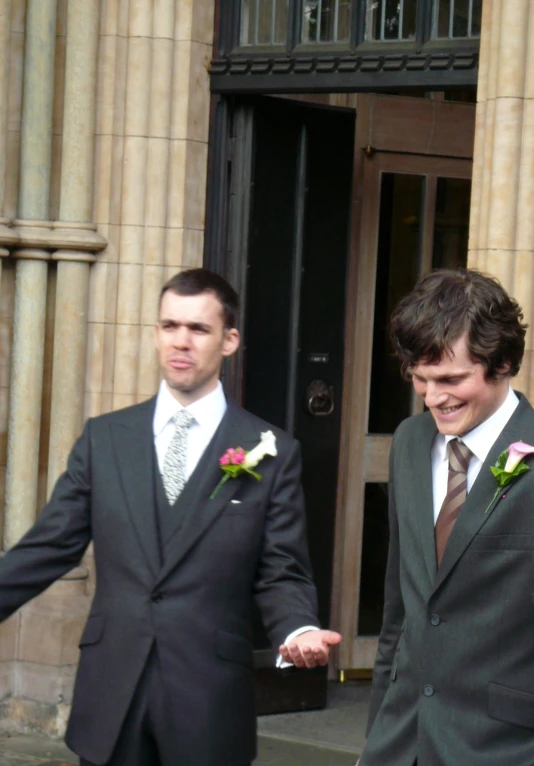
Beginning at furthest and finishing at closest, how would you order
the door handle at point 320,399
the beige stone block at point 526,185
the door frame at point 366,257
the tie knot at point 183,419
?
the door frame at point 366,257 → the door handle at point 320,399 → the beige stone block at point 526,185 → the tie knot at point 183,419

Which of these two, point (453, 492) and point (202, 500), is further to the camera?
point (202, 500)

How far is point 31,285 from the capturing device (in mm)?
6477

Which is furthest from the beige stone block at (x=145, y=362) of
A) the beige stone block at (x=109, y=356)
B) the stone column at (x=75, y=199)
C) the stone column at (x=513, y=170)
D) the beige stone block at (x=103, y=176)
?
the stone column at (x=513, y=170)

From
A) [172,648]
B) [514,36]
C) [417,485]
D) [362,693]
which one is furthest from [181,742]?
[362,693]

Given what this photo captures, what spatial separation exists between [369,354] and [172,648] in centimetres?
405

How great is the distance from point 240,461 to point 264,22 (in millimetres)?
3330

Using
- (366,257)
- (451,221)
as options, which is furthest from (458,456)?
(451,221)

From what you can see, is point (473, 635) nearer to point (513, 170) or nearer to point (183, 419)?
point (183, 419)

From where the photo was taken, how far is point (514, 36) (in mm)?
5316

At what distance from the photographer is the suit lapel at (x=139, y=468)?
12.0 feet

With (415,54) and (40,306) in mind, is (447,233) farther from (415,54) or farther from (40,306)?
(40,306)

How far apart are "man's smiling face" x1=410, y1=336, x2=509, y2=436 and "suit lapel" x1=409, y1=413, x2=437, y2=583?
0.15m

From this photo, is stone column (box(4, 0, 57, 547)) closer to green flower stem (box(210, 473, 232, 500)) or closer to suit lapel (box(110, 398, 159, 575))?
suit lapel (box(110, 398, 159, 575))

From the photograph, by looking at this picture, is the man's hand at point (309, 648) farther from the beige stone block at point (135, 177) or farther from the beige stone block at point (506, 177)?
the beige stone block at point (135, 177)
